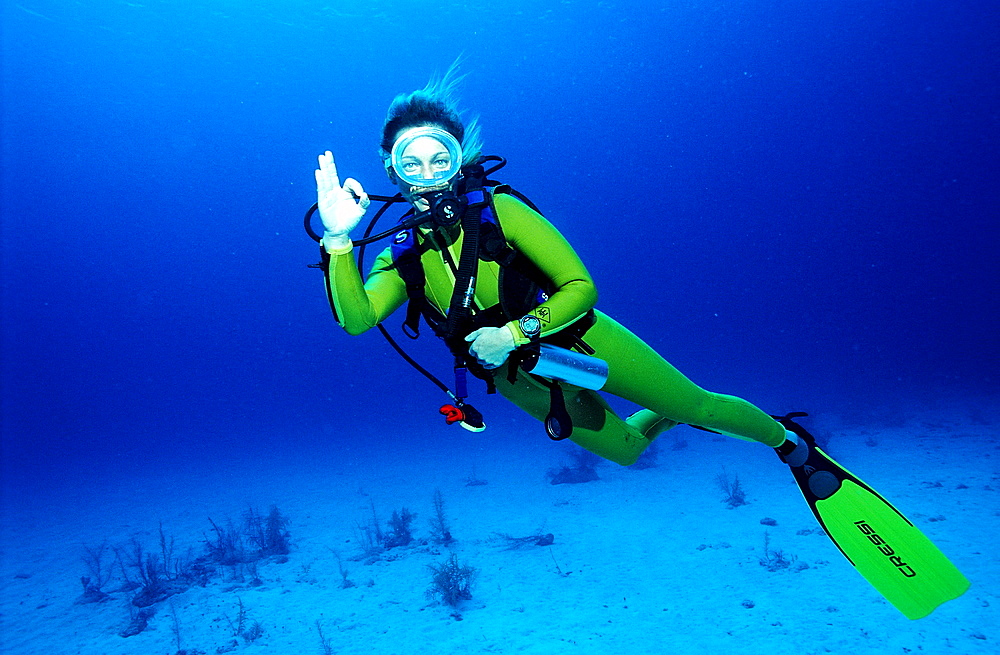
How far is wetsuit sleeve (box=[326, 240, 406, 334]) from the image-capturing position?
2371 millimetres

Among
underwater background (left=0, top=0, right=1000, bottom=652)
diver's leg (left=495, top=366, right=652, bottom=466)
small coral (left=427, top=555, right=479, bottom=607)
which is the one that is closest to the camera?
diver's leg (left=495, top=366, right=652, bottom=466)

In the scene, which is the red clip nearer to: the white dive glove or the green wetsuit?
the green wetsuit

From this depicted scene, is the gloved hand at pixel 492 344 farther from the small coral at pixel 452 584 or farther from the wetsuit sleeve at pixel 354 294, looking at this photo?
the small coral at pixel 452 584

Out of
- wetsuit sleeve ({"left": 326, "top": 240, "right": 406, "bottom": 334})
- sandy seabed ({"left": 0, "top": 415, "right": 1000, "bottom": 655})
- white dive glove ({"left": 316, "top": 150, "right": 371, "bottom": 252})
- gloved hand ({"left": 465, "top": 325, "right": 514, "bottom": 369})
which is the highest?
white dive glove ({"left": 316, "top": 150, "right": 371, "bottom": 252})

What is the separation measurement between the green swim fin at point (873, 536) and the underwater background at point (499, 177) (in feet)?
39.2

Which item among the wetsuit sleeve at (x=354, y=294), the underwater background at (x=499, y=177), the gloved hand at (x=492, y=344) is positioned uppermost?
the underwater background at (x=499, y=177)

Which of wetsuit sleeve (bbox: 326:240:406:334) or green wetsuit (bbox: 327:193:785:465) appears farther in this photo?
green wetsuit (bbox: 327:193:785:465)

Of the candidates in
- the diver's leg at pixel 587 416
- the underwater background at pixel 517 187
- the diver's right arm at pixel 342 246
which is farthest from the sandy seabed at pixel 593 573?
the underwater background at pixel 517 187

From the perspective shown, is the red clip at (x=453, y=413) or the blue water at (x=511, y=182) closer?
the red clip at (x=453, y=413)

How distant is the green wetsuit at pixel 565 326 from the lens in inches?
97.6

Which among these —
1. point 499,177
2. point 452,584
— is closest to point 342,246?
point 452,584

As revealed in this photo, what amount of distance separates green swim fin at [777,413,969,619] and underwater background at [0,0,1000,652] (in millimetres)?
11941

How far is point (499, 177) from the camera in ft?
207

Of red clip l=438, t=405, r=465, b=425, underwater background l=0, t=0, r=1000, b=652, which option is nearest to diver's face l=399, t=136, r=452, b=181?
red clip l=438, t=405, r=465, b=425
